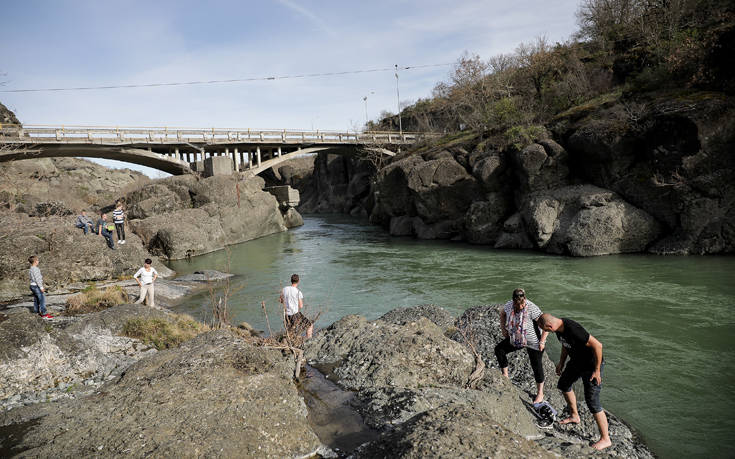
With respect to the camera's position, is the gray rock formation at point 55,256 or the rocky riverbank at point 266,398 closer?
the rocky riverbank at point 266,398

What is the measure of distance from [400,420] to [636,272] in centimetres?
1507

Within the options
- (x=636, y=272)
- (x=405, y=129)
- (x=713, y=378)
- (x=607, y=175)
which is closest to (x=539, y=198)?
(x=607, y=175)

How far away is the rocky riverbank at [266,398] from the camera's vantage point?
4887 mm

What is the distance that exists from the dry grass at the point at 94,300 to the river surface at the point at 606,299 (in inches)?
84.6

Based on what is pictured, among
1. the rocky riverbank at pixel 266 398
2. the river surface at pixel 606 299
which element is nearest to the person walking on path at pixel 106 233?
the river surface at pixel 606 299

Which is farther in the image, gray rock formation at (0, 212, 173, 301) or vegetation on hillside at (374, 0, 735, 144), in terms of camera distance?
vegetation on hillside at (374, 0, 735, 144)

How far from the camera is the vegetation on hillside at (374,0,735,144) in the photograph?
21219 millimetres

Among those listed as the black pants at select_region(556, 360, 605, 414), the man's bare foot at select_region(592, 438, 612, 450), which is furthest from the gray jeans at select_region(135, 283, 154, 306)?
the man's bare foot at select_region(592, 438, 612, 450)

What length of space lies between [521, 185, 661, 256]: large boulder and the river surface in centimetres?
92

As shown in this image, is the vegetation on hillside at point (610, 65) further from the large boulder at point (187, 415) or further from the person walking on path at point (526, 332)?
the large boulder at point (187, 415)

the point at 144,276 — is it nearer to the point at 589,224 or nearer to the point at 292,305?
the point at 292,305

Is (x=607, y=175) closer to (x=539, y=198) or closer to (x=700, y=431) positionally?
(x=539, y=198)

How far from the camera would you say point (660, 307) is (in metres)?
12.7

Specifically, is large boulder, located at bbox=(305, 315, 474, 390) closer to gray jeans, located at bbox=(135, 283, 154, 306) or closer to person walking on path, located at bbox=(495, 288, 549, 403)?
person walking on path, located at bbox=(495, 288, 549, 403)
